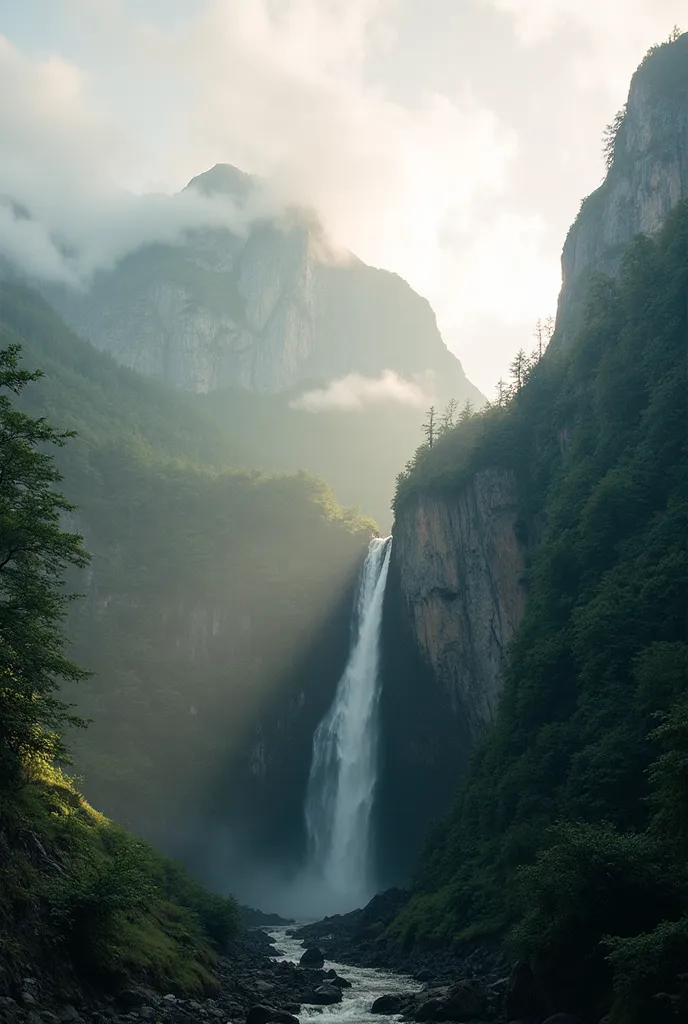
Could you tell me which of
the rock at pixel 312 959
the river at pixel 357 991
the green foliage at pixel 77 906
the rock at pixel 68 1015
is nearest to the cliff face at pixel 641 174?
the rock at pixel 312 959

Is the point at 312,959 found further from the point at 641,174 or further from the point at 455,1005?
the point at 641,174

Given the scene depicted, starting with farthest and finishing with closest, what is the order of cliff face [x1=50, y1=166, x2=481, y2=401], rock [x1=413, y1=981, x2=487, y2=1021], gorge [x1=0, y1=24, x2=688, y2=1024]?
cliff face [x1=50, y1=166, x2=481, y2=401]
rock [x1=413, y1=981, x2=487, y2=1021]
gorge [x1=0, y1=24, x2=688, y2=1024]

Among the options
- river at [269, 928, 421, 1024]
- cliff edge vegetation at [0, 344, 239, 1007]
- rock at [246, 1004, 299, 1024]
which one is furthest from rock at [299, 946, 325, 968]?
rock at [246, 1004, 299, 1024]

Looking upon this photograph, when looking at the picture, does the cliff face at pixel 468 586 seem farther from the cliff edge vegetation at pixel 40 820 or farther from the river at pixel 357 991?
the cliff edge vegetation at pixel 40 820

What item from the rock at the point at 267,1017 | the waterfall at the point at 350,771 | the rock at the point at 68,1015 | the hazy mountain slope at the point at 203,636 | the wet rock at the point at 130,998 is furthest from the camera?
the hazy mountain slope at the point at 203,636

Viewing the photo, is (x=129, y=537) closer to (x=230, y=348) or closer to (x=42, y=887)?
(x=42, y=887)

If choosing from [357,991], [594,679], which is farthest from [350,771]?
[357,991]

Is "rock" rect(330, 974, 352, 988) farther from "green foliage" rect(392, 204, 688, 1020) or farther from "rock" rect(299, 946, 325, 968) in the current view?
"green foliage" rect(392, 204, 688, 1020)
